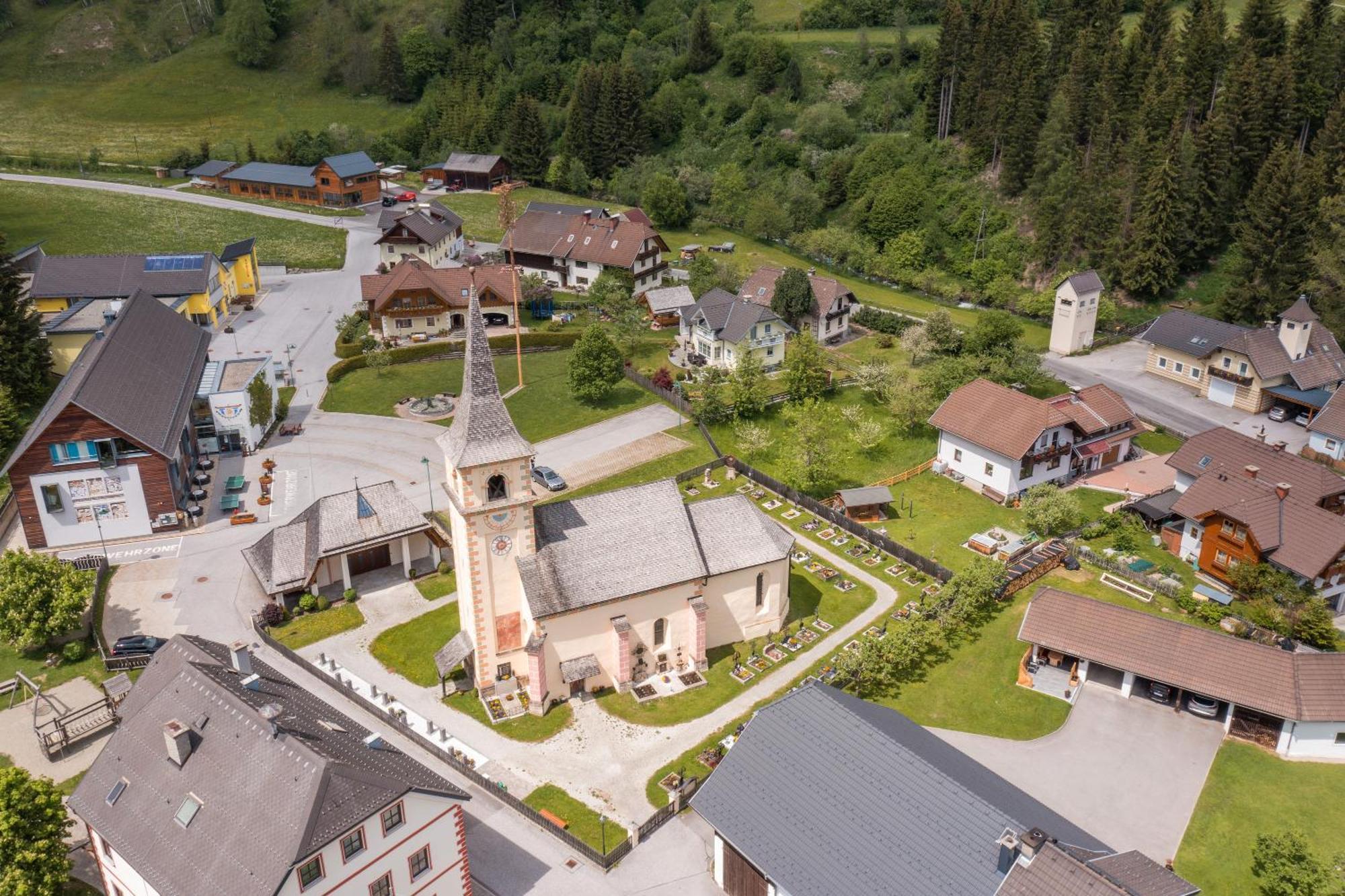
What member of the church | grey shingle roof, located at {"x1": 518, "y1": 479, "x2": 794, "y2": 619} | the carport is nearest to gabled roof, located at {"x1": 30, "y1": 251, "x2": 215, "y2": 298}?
the church

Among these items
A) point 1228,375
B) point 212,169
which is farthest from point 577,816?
point 212,169

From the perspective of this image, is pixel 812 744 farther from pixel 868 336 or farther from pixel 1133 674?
pixel 868 336

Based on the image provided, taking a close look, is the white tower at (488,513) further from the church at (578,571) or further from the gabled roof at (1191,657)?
the gabled roof at (1191,657)

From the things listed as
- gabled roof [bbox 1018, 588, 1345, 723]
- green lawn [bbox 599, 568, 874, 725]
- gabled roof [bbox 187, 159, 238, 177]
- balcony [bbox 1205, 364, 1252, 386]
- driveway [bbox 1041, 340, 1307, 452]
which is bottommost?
green lawn [bbox 599, 568, 874, 725]

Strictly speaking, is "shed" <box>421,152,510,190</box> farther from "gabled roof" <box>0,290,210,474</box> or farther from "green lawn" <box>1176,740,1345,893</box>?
"green lawn" <box>1176,740,1345,893</box>

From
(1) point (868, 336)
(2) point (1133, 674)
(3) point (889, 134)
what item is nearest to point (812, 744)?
(2) point (1133, 674)
